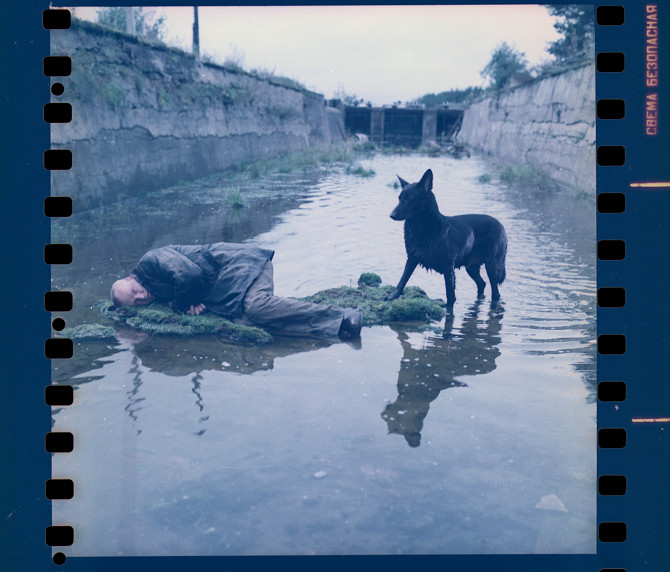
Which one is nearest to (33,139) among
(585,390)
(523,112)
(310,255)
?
(585,390)

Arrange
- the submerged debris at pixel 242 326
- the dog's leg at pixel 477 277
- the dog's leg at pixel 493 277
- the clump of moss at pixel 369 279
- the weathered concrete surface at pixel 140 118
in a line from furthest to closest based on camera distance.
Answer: the weathered concrete surface at pixel 140 118
the clump of moss at pixel 369 279
the dog's leg at pixel 477 277
the dog's leg at pixel 493 277
the submerged debris at pixel 242 326

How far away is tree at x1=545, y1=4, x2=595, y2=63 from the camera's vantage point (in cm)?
428

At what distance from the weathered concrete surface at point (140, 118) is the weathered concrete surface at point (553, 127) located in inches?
283

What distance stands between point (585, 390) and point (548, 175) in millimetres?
9954

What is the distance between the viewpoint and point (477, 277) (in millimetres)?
5777

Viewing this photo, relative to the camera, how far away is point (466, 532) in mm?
2457

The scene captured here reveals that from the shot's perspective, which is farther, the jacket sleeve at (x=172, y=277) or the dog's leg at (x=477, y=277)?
the dog's leg at (x=477, y=277)

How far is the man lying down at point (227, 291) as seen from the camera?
Result: 4.72 metres

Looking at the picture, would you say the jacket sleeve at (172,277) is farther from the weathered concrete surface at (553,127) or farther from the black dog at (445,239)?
the weathered concrete surface at (553,127)

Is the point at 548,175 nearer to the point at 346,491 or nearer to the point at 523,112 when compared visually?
the point at 523,112

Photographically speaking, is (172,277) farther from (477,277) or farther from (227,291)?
(477,277)

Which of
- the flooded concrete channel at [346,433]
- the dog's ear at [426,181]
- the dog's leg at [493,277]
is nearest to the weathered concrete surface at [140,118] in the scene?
the flooded concrete channel at [346,433]

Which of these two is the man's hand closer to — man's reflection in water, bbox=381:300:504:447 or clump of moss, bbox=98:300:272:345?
clump of moss, bbox=98:300:272:345

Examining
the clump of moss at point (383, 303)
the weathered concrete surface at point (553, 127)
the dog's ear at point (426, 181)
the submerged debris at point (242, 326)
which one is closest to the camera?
the submerged debris at point (242, 326)
